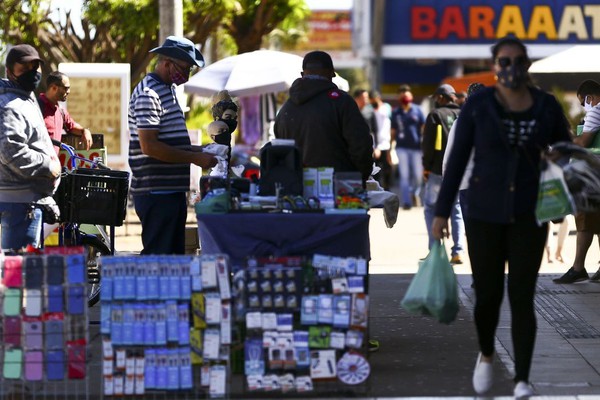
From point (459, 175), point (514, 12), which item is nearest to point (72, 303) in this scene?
point (459, 175)

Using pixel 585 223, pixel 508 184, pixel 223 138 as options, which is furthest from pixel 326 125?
pixel 585 223

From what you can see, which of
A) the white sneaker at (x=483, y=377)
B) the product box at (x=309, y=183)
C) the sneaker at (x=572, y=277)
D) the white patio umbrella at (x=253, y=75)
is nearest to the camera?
the white sneaker at (x=483, y=377)

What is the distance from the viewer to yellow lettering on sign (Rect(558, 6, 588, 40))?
111 ft

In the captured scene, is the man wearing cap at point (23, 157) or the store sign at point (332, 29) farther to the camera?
the store sign at point (332, 29)

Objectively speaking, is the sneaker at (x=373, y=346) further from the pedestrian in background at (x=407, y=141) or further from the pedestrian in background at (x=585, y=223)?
the pedestrian in background at (x=407, y=141)

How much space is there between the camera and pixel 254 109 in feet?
72.7

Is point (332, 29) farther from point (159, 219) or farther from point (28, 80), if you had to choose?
point (28, 80)

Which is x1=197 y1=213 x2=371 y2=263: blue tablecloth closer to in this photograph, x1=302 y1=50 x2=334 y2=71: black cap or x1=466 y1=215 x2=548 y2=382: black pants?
x1=466 y1=215 x2=548 y2=382: black pants

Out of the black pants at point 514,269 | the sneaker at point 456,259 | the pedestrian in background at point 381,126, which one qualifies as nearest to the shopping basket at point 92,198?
the black pants at point 514,269

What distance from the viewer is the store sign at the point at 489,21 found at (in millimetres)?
33969

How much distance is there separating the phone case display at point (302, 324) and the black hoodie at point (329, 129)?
1.41m

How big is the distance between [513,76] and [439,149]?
20.6 ft

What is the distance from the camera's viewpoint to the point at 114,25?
22578 mm

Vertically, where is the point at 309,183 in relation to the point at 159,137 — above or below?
below
